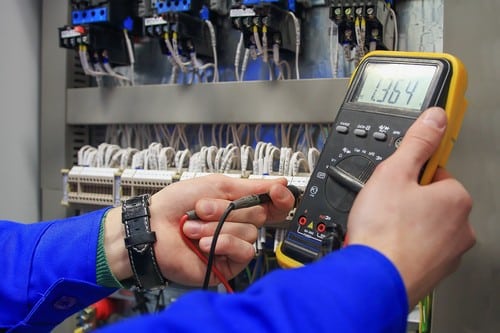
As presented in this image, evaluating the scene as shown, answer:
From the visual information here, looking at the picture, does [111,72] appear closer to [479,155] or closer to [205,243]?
[205,243]

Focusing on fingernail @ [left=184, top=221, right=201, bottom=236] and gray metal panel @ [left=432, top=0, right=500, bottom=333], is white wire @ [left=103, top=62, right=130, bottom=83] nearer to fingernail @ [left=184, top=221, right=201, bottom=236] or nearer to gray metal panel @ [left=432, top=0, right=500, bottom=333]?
fingernail @ [left=184, top=221, right=201, bottom=236]

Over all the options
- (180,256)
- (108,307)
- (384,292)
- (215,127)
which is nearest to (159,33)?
(215,127)

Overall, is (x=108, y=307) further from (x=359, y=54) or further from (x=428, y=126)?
(x=428, y=126)

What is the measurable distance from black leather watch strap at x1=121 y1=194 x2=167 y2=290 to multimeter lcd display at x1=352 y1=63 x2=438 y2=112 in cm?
36

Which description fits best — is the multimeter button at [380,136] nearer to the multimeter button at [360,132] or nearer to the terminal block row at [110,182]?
the multimeter button at [360,132]

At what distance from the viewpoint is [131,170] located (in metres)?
1.12

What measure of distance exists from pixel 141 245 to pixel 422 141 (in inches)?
17.2

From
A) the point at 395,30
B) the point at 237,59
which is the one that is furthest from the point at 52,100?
the point at 395,30

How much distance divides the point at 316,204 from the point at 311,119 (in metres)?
0.41

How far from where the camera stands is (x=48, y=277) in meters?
0.79

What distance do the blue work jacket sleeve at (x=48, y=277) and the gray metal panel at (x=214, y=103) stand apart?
0.40m

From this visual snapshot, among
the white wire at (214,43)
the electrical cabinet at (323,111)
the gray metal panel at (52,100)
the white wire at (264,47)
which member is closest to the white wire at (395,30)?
the electrical cabinet at (323,111)

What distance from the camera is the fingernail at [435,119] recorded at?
0.52m

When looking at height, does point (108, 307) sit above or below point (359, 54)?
below
